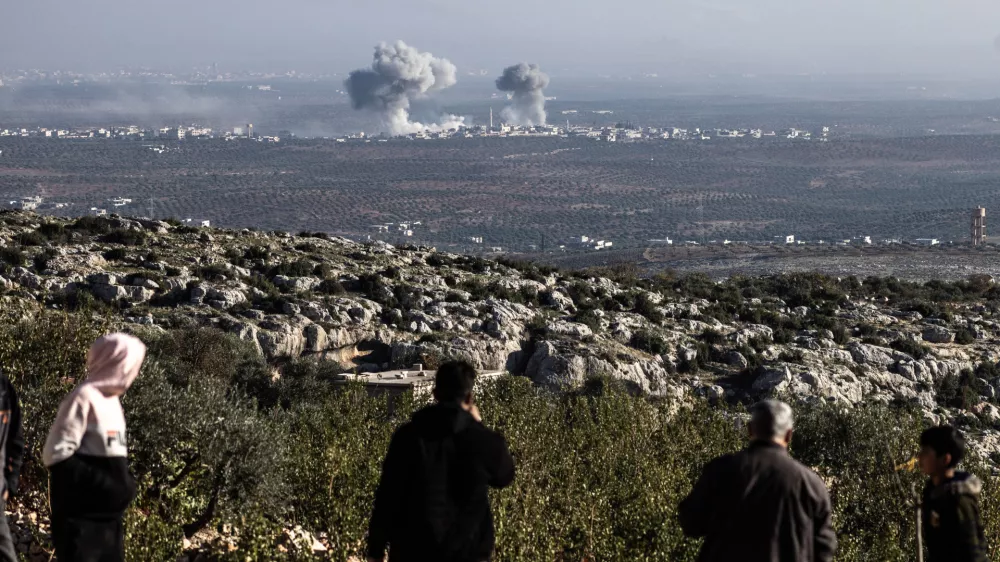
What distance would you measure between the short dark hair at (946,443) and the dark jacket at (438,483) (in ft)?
5.31

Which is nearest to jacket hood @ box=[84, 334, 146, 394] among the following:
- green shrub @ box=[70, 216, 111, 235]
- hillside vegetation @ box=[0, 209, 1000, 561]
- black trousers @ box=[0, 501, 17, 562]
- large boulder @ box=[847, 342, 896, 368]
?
black trousers @ box=[0, 501, 17, 562]

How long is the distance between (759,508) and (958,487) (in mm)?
809

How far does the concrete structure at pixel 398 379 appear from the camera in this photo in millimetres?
17250

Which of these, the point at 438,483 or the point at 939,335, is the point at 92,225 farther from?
the point at 438,483

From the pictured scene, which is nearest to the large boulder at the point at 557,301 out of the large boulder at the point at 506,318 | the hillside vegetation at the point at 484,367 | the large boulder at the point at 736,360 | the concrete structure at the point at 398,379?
the hillside vegetation at the point at 484,367

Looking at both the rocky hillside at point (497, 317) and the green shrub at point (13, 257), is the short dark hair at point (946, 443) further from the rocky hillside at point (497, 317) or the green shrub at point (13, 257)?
the green shrub at point (13, 257)

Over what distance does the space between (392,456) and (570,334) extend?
19346 millimetres

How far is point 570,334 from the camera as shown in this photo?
79.1ft

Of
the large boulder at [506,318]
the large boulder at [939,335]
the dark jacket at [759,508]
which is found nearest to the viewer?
the dark jacket at [759,508]

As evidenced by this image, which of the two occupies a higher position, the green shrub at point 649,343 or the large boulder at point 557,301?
the large boulder at point 557,301

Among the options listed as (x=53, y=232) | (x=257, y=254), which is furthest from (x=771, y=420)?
(x=53, y=232)

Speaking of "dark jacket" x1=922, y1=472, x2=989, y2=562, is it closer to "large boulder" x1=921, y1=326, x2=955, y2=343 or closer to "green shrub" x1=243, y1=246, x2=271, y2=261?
"green shrub" x1=243, y1=246, x2=271, y2=261

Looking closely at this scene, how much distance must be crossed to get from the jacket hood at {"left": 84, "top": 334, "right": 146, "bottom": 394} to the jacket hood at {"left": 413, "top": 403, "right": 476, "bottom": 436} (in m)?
1.11

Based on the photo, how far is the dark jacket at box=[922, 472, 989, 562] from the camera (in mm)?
4848
